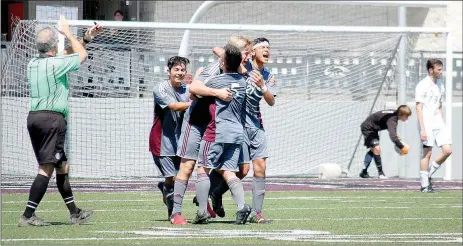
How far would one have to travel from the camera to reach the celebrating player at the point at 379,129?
21.2m

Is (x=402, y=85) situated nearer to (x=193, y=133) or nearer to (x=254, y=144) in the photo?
(x=254, y=144)

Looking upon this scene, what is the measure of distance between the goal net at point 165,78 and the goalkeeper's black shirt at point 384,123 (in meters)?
0.89

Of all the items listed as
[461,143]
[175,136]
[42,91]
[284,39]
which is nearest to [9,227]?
[42,91]

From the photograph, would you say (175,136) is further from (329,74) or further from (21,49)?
(329,74)

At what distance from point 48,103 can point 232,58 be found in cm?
175

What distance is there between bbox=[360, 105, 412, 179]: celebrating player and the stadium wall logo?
3.29 feet

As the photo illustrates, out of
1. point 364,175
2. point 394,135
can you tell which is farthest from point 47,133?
point 364,175

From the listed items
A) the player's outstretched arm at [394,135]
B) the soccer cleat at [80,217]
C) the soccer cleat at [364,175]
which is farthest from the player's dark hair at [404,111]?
Answer: the soccer cleat at [80,217]

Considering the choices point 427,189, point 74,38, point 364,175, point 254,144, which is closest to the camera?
point 74,38

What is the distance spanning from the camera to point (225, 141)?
11141 mm

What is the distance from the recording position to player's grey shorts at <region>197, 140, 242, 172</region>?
11.2 m

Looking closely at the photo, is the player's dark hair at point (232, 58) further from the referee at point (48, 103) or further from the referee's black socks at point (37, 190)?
the referee's black socks at point (37, 190)

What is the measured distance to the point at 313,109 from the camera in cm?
2238

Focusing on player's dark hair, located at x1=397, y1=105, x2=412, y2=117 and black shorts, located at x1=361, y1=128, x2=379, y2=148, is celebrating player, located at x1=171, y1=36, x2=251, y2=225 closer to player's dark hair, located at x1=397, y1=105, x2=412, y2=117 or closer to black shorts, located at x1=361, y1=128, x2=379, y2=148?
player's dark hair, located at x1=397, y1=105, x2=412, y2=117
